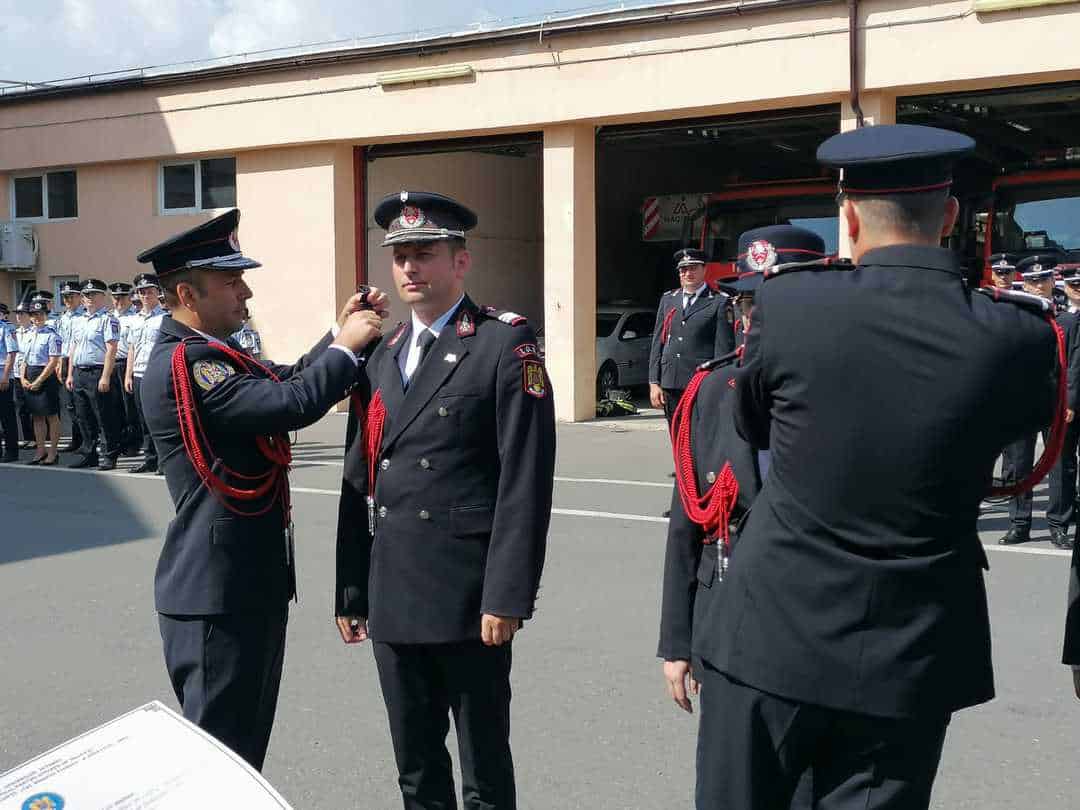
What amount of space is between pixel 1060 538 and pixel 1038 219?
383 inches

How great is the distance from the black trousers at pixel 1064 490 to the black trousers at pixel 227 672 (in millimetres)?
6571

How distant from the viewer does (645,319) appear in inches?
841

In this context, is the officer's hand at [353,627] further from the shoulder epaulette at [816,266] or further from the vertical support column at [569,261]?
the vertical support column at [569,261]

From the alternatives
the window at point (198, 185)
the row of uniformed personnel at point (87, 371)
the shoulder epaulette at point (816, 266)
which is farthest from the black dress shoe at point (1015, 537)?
the window at point (198, 185)

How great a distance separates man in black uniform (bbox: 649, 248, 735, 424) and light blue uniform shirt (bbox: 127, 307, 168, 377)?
5.38 meters

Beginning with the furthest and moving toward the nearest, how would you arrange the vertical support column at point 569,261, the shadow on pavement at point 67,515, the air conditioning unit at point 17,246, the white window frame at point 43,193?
the white window frame at point 43,193, the air conditioning unit at point 17,246, the vertical support column at point 569,261, the shadow on pavement at point 67,515

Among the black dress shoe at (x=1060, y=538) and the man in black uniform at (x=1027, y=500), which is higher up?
the man in black uniform at (x=1027, y=500)

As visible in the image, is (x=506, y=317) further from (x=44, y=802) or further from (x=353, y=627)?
(x=44, y=802)

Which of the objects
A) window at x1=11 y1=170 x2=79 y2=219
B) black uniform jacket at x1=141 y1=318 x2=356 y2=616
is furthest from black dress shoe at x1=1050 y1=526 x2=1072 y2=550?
window at x1=11 y1=170 x2=79 y2=219

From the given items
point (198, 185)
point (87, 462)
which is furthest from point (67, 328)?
point (198, 185)

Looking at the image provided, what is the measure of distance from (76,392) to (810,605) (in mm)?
13184

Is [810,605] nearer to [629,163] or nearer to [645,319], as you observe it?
[645,319]

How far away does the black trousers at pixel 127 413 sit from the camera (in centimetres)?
1407

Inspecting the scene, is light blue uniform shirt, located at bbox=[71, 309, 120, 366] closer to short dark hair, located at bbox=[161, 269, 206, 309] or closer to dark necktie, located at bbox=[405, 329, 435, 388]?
short dark hair, located at bbox=[161, 269, 206, 309]
